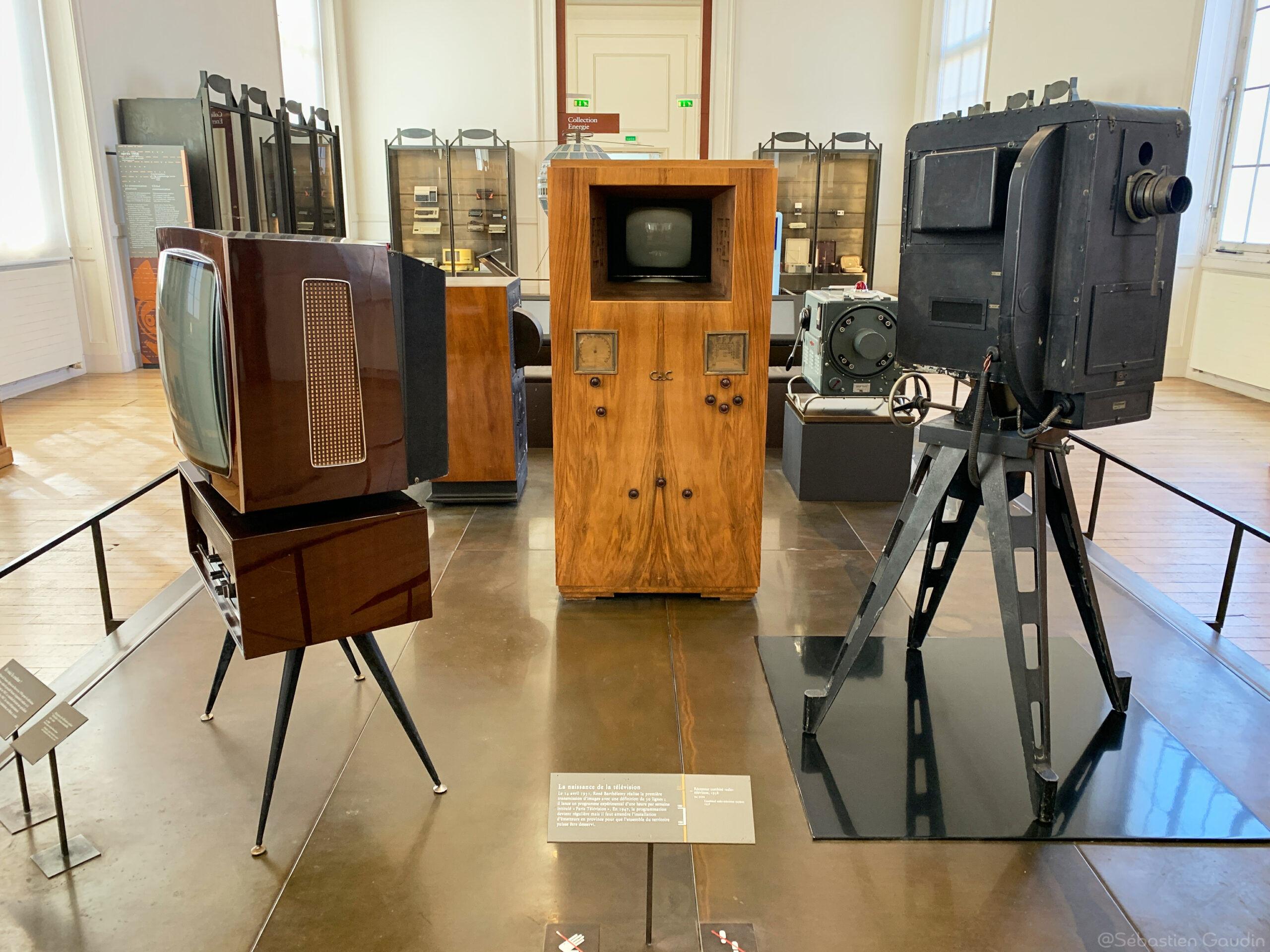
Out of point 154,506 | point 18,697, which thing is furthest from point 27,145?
point 18,697

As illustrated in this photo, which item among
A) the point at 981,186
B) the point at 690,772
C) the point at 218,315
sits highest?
the point at 981,186

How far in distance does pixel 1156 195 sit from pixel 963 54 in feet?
33.8

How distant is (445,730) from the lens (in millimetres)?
2695

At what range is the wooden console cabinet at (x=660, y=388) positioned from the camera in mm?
3203

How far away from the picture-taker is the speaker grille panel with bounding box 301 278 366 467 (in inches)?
71.7

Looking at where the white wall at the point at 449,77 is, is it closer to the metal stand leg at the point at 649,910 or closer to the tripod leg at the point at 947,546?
the tripod leg at the point at 947,546

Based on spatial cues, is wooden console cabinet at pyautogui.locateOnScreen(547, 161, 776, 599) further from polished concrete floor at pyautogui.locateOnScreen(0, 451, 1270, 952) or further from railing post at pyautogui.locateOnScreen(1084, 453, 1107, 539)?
railing post at pyautogui.locateOnScreen(1084, 453, 1107, 539)

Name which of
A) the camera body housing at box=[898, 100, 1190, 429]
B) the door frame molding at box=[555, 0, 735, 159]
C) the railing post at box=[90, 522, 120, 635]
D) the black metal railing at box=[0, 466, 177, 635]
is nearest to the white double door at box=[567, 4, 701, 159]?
the door frame molding at box=[555, 0, 735, 159]

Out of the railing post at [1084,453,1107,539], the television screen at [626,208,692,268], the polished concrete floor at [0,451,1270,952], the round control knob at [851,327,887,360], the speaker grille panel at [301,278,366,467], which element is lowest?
the polished concrete floor at [0,451,1270,952]

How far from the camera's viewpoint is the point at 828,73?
11.7m

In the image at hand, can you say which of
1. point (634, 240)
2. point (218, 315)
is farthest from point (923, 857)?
point (634, 240)

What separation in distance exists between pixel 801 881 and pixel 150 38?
9.27 metres

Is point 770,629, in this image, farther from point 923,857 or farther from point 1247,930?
point 1247,930

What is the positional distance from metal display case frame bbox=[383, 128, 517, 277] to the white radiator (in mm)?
4321
